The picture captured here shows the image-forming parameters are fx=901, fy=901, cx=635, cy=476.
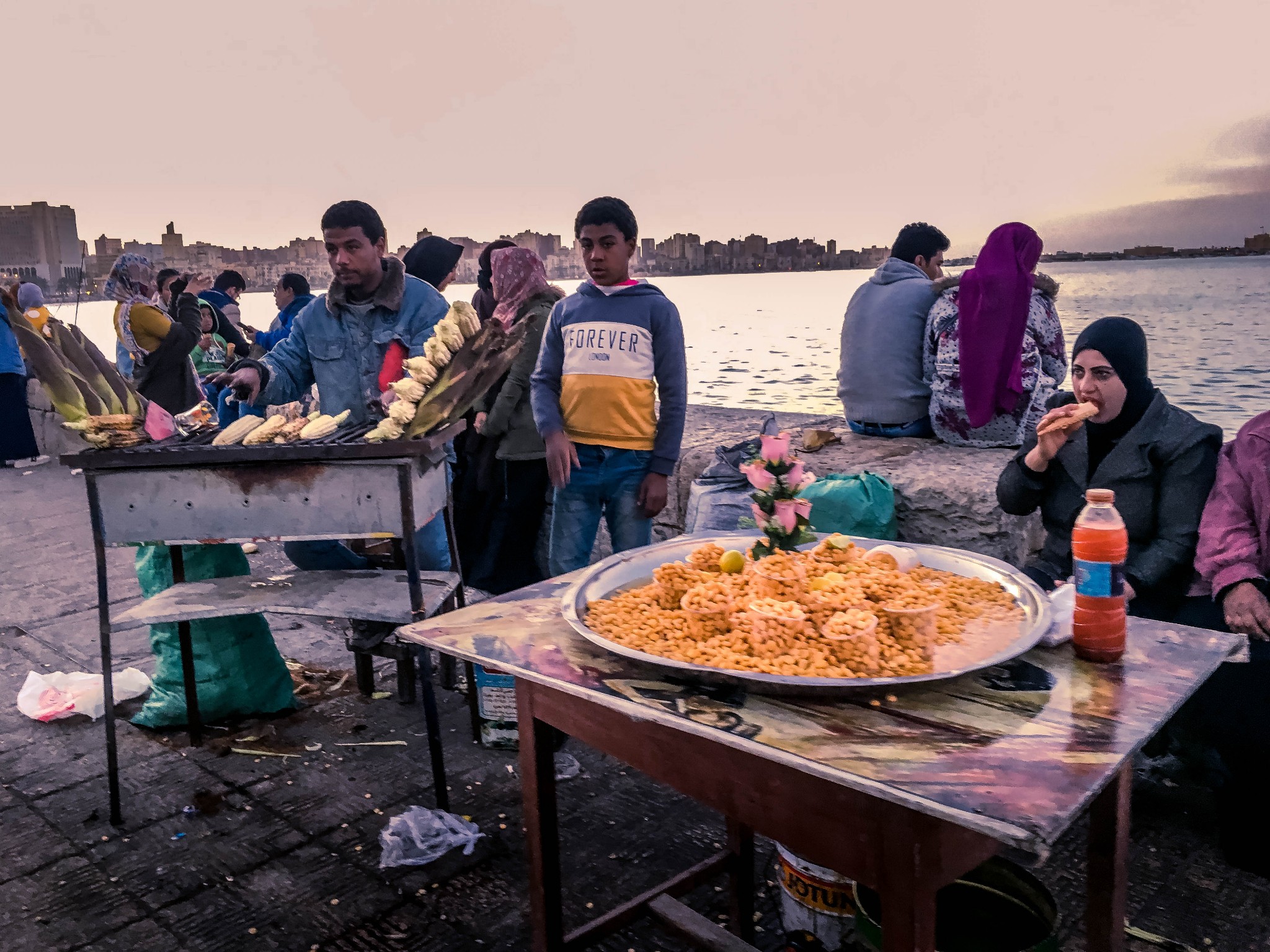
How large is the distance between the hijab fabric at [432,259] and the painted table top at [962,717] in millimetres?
4153

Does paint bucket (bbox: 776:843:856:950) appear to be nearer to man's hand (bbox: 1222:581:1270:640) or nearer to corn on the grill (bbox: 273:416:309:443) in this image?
man's hand (bbox: 1222:581:1270:640)

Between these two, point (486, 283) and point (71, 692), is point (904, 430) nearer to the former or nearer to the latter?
point (486, 283)

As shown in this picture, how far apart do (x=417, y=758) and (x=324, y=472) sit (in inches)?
47.9

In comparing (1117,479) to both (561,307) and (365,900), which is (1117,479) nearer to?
(561,307)

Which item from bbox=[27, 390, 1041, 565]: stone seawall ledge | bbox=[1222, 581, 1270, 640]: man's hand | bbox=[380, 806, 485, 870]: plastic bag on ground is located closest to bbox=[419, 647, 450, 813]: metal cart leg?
bbox=[380, 806, 485, 870]: plastic bag on ground

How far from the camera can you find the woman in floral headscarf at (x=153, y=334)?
274 inches

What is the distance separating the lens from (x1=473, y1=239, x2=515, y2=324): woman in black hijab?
5340 mm

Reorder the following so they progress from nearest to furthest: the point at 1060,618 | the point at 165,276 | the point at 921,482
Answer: the point at 1060,618, the point at 921,482, the point at 165,276

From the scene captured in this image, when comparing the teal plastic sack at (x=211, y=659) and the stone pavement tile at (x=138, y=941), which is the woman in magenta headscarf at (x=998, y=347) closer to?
the teal plastic sack at (x=211, y=659)

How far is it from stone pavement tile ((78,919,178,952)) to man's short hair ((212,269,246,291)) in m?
8.80

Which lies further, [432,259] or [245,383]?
[432,259]

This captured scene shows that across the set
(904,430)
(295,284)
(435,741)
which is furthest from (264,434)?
(295,284)

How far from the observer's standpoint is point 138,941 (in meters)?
2.46

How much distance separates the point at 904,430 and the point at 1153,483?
6.57 ft
